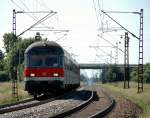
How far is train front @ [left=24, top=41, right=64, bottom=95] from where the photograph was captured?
3038cm

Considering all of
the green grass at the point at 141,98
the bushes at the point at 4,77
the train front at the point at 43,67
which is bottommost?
the bushes at the point at 4,77

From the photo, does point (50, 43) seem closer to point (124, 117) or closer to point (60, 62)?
point (60, 62)

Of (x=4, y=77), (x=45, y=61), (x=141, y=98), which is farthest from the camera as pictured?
(x=4, y=77)

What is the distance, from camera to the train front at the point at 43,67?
99.7 ft

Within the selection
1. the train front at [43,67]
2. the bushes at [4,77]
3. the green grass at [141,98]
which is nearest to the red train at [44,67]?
the train front at [43,67]

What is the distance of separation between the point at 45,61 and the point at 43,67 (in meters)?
0.42

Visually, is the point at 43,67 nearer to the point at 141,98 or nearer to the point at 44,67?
the point at 44,67

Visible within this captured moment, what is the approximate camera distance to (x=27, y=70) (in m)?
30.4

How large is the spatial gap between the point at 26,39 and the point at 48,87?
9585 centimetres

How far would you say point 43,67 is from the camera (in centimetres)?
3055

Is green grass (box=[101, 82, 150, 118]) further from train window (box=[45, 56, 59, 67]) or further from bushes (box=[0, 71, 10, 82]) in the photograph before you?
bushes (box=[0, 71, 10, 82])

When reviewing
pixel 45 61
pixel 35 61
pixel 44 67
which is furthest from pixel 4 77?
pixel 44 67

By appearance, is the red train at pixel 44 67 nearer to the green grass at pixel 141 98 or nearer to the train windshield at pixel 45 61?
the train windshield at pixel 45 61

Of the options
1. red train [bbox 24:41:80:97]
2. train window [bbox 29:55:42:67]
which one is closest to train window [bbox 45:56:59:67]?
red train [bbox 24:41:80:97]
